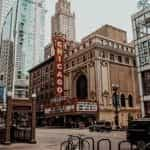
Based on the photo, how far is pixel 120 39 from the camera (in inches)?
2881

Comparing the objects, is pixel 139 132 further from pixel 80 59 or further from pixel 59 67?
pixel 80 59

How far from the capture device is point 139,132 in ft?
51.1

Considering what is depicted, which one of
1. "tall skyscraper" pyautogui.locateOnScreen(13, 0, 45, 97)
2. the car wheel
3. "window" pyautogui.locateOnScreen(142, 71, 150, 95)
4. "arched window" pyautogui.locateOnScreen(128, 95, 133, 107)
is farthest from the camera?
"tall skyscraper" pyautogui.locateOnScreen(13, 0, 45, 97)

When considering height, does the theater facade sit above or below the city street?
above

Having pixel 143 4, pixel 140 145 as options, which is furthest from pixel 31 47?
pixel 140 145

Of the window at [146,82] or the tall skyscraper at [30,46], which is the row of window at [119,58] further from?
the tall skyscraper at [30,46]

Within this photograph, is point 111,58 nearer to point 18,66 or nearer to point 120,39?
point 120,39

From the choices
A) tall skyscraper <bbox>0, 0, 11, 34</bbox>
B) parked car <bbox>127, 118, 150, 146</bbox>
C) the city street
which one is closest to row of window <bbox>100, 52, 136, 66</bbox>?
the city street

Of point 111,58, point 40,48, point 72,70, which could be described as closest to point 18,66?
point 40,48

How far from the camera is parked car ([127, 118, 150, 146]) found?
49.8ft

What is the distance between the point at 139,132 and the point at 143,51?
2963cm

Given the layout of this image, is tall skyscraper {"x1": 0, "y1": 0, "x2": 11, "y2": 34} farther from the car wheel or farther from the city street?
the car wheel

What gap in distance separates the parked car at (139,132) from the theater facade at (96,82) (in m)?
42.3

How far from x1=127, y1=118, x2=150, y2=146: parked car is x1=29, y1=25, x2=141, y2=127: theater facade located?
139 ft
